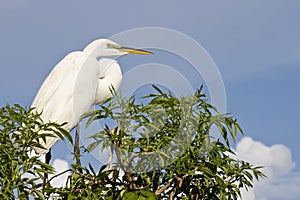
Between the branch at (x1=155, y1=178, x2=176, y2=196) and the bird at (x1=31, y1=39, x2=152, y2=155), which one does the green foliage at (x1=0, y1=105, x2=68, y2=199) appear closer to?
the branch at (x1=155, y1=178, x2=176, y2=196)

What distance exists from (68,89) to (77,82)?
9.1 inches

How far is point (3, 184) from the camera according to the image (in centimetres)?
230

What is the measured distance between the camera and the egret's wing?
14.8 ft

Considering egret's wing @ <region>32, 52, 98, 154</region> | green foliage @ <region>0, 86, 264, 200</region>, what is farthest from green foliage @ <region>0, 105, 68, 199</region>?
egret's wing @ <region>32, 52, 98, 154</region>

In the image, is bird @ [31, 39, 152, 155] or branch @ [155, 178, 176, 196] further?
bird @ [31, 39, 152, 155]

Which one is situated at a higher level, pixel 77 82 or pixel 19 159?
pixel 77 82

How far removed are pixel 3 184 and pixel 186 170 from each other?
28.1 inches

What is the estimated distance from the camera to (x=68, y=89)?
4723 millimetres

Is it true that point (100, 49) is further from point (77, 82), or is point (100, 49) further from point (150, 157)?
point (150, 157)

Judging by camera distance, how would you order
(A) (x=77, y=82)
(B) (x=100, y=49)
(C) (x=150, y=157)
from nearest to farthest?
1. (C) (x=150, y=157)
2. (A) (x=77, y=82)
3. (B) (x=100, y=49)

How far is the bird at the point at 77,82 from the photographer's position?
4.52 metres

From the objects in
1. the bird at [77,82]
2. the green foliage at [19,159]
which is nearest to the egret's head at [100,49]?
the bird at [77,82]

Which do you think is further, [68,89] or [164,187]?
[68,89]

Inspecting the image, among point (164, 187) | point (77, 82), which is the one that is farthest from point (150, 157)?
point (77, 82)
